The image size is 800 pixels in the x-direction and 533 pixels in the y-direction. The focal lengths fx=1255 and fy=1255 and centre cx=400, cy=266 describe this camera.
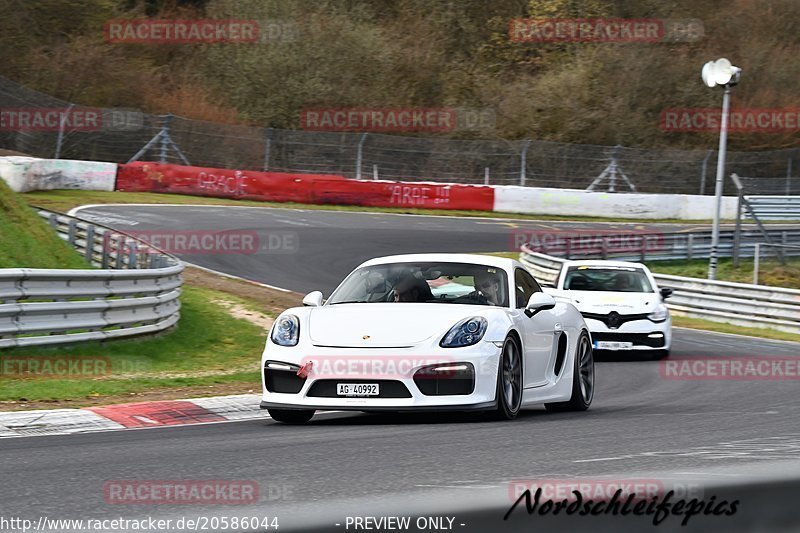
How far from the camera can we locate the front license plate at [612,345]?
58.4 ft

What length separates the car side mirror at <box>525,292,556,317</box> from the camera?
983cm

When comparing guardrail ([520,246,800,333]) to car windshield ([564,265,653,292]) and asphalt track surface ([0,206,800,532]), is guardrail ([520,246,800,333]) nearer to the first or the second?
car windshield ([564,265,653,292])

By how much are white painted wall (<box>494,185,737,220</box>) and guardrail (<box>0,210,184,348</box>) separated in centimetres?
2460

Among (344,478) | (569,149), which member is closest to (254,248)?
(569,149)

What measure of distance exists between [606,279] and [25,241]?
27.9ft

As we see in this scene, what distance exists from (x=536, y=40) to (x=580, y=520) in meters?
57.0

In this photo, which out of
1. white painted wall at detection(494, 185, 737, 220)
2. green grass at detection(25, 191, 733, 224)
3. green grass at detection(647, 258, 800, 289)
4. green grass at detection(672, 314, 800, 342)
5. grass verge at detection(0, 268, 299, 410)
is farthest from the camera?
white painted wall at detection(494, 185, 737, 220)

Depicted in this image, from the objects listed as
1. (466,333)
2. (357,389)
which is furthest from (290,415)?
(466,333)

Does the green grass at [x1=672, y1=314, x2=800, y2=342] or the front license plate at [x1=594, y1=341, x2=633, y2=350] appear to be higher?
the front license plate at [x1=594, y1=341, x2=633, y2=350]

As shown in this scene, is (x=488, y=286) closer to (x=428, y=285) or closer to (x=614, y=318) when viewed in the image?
(x=428, y=285)

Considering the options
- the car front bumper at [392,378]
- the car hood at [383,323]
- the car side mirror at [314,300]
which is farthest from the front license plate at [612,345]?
the car front bumper at [392,378]

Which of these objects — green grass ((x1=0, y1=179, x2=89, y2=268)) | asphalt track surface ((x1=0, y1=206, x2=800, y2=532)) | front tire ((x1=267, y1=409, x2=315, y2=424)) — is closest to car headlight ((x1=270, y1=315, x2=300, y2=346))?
front tire ((x1=267, y1=409, x2=315, y2=424))

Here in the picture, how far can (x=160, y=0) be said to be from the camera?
60812mm

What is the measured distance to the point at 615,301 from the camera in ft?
59.5
